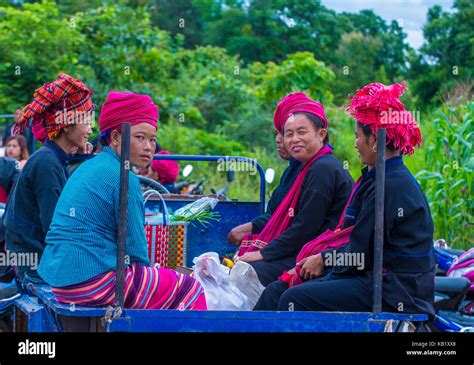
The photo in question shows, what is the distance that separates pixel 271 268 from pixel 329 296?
802 mm

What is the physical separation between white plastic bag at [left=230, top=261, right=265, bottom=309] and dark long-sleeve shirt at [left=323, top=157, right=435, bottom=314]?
0.76m

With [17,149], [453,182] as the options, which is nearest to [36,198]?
[453,182]

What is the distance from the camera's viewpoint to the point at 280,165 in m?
15.1

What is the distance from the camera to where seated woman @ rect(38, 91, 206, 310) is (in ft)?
12.6

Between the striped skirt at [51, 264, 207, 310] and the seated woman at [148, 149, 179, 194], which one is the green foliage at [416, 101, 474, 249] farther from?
the striped skirt at [51, 264, 207, 310]

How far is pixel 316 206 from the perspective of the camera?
4812 mm

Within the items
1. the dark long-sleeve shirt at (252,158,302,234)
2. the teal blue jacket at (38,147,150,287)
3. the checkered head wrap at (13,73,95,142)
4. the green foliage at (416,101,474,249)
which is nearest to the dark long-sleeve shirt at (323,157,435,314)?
the teal blue jacket at (38,147,150,287)

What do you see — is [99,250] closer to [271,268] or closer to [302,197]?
[271,268]

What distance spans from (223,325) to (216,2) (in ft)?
94.1

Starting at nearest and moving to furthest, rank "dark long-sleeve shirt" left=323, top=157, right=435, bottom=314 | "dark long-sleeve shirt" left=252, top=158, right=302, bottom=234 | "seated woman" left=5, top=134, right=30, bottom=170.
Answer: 1. "dark long-sleeve shirt" left=323, top=157, right=435, bottom=314
2. "dark long-sleeve shirt" left=252, top=158, right=302, bottom=234
3. "seated woman" left=5, top=134, right=30, bottom=170
